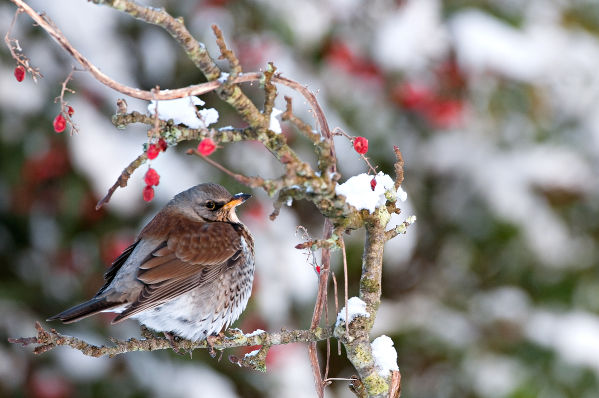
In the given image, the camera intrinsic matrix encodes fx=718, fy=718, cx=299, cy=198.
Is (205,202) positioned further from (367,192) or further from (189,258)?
(367,192)

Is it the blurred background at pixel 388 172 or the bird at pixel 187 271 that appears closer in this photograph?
the bird at pixel 187 271

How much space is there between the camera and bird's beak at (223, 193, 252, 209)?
2.28 m

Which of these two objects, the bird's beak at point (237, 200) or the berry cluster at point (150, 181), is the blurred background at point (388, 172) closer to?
the bird's beak at point (237, 200)

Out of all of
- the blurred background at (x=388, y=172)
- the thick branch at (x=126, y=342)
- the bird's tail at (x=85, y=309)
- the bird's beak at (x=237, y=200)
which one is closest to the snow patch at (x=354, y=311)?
the thick branch at (x=126, y=342)

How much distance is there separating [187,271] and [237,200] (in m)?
0.28

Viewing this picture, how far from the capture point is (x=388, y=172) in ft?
13.8

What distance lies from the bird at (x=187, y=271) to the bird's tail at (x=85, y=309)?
1cm

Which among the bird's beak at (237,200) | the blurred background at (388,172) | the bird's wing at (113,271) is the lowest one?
the bird's wing at (113,271)

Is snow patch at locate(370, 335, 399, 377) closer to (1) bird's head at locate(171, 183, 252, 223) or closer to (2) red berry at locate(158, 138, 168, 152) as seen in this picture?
(2) red berry at locate(158, 138, 168, 152)

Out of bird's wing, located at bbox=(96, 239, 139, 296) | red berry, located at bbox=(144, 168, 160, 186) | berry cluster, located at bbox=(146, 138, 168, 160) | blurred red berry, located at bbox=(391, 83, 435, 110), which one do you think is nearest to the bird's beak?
bird's wing, located at bbox=(96, 239, 139, 296)

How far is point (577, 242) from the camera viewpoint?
4598mm

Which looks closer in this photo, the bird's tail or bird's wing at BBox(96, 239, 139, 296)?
the bird's tail

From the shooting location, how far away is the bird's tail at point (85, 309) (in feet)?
5.60

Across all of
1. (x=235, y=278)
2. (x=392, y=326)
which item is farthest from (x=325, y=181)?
(x=392, y=326)
